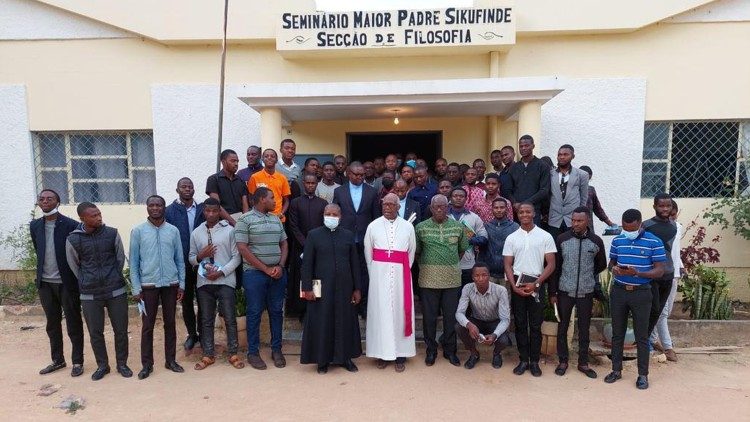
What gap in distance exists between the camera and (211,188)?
196 inches

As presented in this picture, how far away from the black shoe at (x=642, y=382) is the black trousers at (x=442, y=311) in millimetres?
1645

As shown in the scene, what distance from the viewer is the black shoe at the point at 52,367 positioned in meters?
4.53

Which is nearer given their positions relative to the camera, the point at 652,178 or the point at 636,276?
the point at 636,276

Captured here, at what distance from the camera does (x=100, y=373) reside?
14.4 feet

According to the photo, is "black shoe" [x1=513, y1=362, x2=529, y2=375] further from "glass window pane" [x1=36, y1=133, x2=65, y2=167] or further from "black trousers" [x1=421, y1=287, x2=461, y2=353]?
"glass window pane" [x1=36, y1=133, x2=65, y2=167]

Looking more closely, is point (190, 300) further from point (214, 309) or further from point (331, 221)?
point (331, 221)

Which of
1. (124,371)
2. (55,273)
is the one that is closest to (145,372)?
(124,371)

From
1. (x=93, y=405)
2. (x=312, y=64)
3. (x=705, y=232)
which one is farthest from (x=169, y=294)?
(x=705, y=232)

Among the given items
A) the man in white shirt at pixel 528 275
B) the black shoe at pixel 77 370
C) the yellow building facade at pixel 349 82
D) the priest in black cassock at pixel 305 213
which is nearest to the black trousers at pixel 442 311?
the man in white shirt at pixel 528 275

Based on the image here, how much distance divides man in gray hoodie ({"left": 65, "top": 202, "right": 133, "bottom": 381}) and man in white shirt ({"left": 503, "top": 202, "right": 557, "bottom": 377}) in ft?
12.1

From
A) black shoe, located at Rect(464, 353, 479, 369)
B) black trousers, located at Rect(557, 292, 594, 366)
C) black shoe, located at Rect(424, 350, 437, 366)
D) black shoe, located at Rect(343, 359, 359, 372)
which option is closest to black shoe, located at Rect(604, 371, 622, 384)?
black trousers, located at Rect(557, 292, 594, 366)

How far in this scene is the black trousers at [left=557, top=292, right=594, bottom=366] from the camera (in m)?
4.35

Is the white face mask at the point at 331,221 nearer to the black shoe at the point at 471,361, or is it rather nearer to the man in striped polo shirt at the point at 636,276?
the black shoe at the point at 471,361

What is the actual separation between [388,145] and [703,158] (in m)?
5.44
